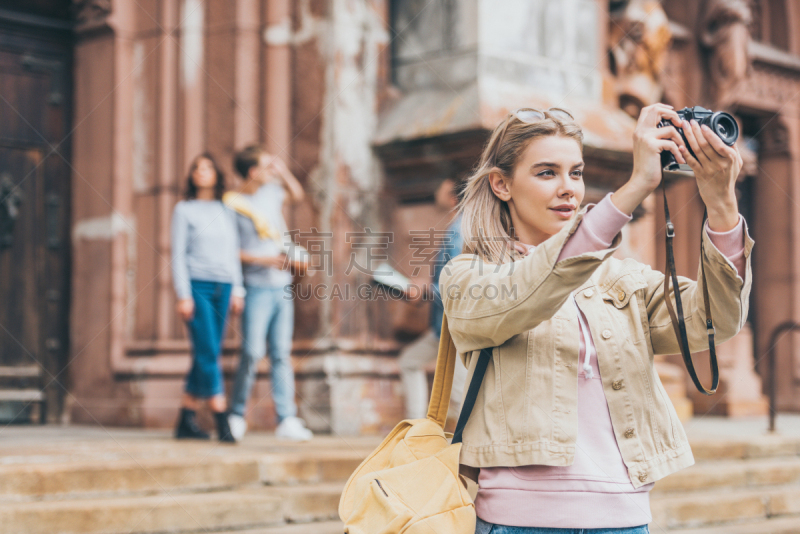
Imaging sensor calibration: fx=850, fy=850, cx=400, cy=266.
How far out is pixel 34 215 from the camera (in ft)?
22.9

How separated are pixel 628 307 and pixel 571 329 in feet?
0.57

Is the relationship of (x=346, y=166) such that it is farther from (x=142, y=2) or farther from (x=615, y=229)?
(x=615, y=229)

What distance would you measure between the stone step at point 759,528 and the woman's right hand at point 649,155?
3.49 metres

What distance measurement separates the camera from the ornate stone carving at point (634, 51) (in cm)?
790

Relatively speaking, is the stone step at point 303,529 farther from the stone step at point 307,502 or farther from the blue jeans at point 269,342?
the blue jeans at point 269,342

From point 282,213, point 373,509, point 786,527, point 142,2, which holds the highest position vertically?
point 142,2

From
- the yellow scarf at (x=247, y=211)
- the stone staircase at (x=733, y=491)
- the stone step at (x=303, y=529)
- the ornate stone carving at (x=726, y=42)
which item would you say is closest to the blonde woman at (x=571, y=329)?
the stone step at (x=303, y=529)

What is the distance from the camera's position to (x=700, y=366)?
8.91m

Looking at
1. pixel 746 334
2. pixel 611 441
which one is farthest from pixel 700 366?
pixel 611 441

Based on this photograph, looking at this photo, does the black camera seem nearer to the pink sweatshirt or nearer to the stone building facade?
the pink sweatshirt

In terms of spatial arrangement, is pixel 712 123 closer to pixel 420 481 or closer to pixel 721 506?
pixel 420 481

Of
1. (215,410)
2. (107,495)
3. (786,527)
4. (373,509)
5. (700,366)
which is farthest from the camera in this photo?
(700,366)

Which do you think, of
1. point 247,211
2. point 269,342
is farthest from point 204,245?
point 269,342

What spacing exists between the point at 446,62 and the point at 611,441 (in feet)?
17.7
